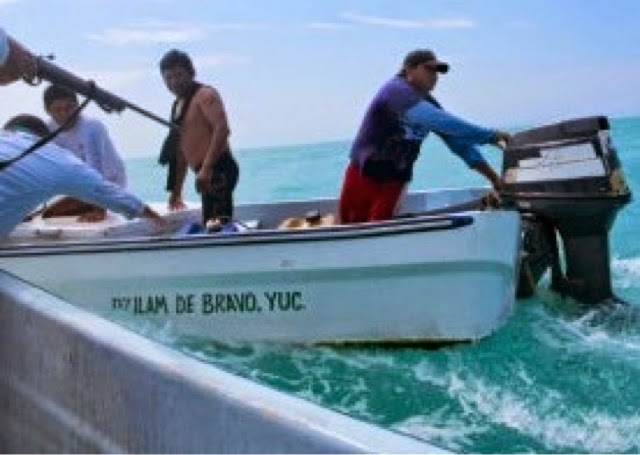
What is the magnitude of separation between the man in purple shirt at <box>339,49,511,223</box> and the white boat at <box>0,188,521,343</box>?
0.47 meters

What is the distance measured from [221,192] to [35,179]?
3.76 metres

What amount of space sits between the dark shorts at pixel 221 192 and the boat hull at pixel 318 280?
106 centimetres

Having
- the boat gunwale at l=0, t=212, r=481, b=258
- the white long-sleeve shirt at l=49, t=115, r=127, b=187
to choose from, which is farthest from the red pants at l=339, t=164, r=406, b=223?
the white long-sleeve shirt at l=49, t=115, r=127, b=187

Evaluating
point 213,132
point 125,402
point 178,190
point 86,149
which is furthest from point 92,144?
point 125,402

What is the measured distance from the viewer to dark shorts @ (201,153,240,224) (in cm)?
684

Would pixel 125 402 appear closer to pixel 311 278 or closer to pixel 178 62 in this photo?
pixel 311 278

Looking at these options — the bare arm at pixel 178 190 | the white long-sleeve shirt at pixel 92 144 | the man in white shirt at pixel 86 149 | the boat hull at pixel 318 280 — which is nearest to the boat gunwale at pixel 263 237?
the boat hull at pixel 318 280

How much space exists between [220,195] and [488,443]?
3417 mm

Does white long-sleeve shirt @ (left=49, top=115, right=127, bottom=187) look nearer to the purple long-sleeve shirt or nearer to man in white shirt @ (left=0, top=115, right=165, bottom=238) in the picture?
the purple long-sleeve shirt

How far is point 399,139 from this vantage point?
616 centimetres

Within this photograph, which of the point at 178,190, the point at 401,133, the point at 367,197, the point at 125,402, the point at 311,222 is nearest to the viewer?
the point at 125,402

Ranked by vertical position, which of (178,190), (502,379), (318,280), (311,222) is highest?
(178,190)

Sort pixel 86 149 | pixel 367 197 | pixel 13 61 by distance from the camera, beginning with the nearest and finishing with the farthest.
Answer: pixel 13 61 → pixel 367 197 → pixel 86 149

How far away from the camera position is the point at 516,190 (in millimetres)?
5887
